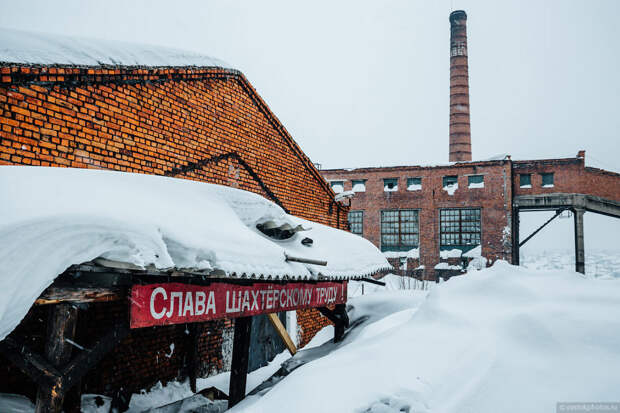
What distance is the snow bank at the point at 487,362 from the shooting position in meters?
2.68

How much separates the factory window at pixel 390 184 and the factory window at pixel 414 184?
33.5 inches

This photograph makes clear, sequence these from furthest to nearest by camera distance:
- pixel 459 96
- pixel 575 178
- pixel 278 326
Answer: pixel 459 96
pixel 575 178
pixel 278 326

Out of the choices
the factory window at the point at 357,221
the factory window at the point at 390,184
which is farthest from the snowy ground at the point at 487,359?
the factory window at the point at 357,221

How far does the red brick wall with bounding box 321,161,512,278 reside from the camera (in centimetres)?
2225

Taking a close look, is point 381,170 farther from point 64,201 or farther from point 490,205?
point 64,201

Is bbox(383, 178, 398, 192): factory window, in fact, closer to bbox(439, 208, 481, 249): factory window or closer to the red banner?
bbox(439, 208, 481, 249): factory window

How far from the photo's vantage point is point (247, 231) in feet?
13.6

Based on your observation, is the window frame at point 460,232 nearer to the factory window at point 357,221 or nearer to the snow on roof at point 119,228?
the factory window at point 357,221

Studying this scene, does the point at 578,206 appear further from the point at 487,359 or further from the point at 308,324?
the point at 487,359

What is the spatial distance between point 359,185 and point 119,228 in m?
23.6

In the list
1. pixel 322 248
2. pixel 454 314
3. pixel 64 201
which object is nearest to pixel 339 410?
pixel 454 314

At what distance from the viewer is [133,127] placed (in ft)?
16.0

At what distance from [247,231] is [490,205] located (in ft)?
71.7

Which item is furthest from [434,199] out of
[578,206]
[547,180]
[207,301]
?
[207,301]
